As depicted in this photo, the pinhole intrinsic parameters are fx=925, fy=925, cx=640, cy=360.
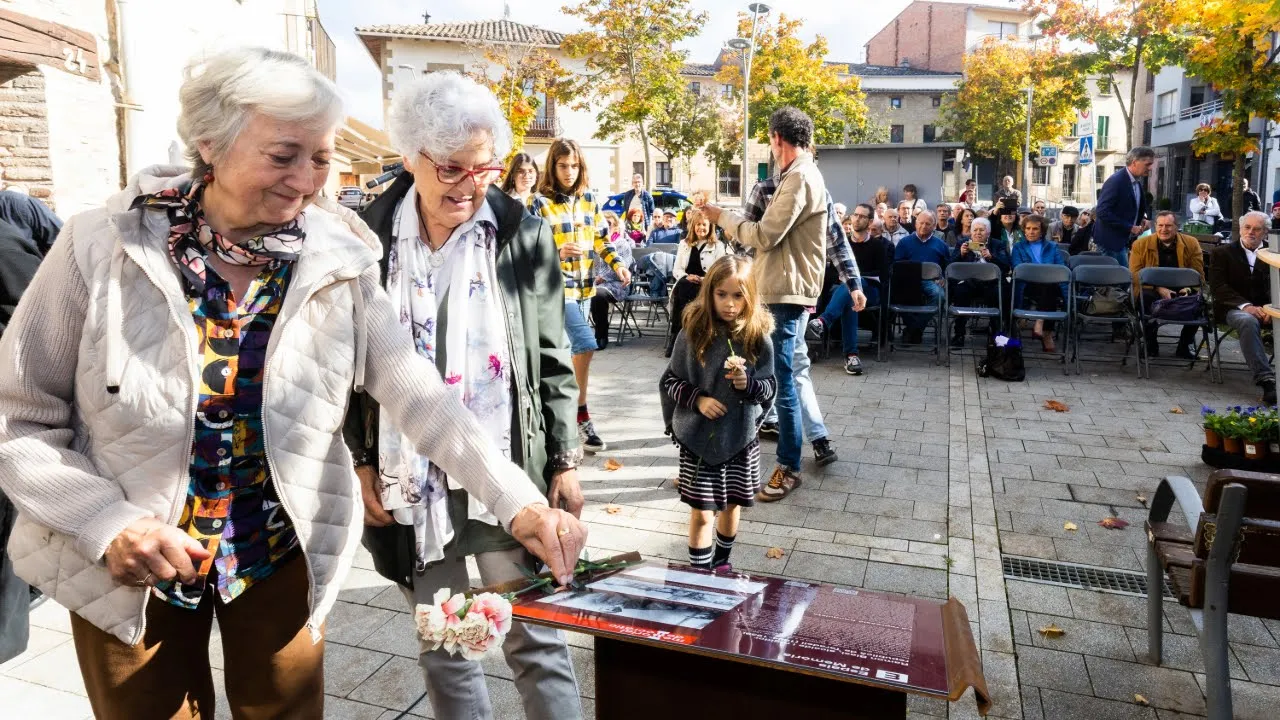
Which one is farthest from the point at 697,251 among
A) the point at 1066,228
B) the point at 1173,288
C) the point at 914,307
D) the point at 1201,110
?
the point at 1201,110

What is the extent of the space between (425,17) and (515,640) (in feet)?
178

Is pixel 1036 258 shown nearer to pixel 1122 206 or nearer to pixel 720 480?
pixel 1122 206

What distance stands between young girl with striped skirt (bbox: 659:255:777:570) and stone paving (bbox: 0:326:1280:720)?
0.51 metres

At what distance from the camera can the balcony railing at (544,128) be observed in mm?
47938

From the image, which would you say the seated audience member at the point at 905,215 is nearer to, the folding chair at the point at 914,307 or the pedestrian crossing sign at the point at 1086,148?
the folding chair at the point at 914,307

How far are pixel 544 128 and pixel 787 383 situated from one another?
1777 inches

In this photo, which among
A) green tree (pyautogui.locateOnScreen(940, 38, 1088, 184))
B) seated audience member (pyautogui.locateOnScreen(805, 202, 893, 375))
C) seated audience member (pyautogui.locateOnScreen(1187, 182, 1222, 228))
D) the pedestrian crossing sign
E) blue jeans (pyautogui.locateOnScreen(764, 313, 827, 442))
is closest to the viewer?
blue jeans (pyautogui.locateOnScreen(764, 313, 827, 442))

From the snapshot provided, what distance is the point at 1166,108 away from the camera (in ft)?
162

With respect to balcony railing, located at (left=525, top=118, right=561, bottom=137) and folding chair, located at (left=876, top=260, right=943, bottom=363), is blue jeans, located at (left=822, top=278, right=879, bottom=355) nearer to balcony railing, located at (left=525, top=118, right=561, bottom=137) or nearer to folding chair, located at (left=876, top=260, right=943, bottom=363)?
folding chair, located at (left=876, top=260, right=943, bottom=363)

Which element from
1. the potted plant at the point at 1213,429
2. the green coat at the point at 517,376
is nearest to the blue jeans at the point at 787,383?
the potted plant at the point at 1213,429

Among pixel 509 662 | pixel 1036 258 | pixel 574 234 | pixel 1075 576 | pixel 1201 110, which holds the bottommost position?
pixel 1075 576

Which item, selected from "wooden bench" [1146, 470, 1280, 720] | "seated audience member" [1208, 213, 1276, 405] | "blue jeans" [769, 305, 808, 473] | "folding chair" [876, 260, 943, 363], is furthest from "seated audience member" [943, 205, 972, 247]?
"wooden bench" [1146, 470, 1280, 720]

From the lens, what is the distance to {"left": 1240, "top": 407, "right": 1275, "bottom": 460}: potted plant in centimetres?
568

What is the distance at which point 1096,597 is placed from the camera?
161 inches
